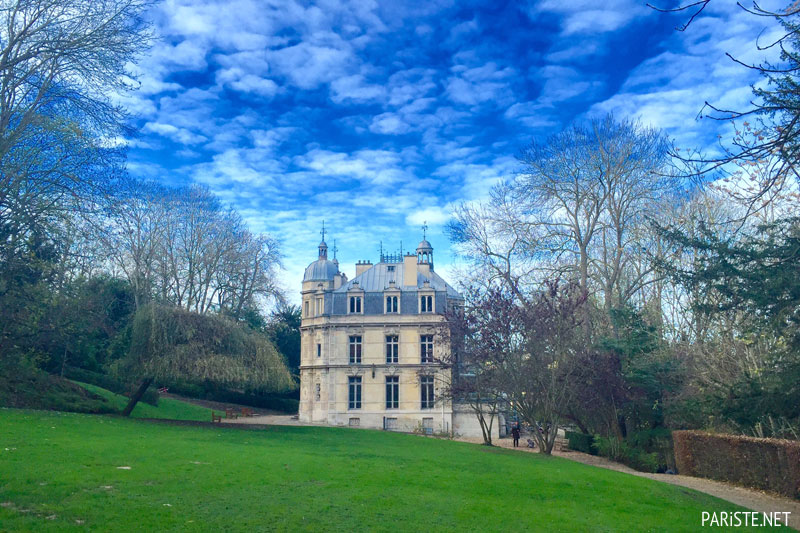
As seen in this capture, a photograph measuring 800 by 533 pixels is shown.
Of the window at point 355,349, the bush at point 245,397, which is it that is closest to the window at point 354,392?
the window at point 355,349

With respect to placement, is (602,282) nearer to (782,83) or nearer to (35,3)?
(782,83)

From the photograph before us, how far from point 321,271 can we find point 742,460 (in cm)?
3034

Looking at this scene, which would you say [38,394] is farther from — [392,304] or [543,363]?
[543,363]

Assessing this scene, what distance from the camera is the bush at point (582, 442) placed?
27.6 metres

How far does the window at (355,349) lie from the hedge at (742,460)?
21.7 m

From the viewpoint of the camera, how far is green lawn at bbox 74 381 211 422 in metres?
30.3

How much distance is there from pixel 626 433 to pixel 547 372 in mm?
6837

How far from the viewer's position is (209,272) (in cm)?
3622

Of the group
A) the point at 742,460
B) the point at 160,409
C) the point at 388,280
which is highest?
the point at 388,280

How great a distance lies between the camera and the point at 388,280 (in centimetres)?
4103

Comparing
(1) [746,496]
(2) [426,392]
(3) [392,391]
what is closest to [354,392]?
(3) [392,391]

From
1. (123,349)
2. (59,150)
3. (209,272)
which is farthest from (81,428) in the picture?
(209,272)

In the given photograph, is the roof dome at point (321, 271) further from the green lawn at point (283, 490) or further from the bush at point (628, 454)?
the green lawn at point (283, 490)

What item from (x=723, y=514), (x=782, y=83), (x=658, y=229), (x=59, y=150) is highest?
(x=59, y=150)
